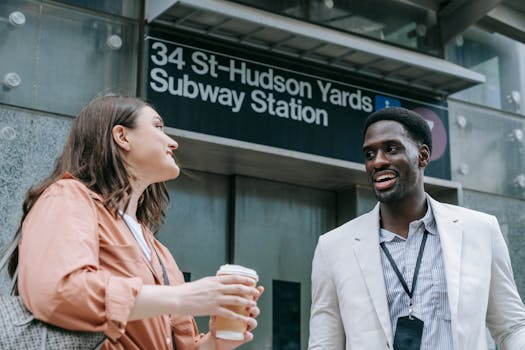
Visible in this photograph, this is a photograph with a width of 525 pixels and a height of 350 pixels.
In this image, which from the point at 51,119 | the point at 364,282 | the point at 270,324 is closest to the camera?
the point at 364,282

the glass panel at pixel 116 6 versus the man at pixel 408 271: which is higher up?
the glass panel at pixel 116 6

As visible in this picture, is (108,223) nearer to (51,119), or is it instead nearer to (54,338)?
(54,338)

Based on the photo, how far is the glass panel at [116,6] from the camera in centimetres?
679

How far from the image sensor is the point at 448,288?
347 cm

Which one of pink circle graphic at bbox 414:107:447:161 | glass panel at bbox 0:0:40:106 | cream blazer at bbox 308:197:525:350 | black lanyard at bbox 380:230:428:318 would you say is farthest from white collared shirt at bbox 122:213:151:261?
pink circle graphic at bbox 414:107:447:161

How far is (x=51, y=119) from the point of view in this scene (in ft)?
21.0

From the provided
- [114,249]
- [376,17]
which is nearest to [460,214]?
[114,249]

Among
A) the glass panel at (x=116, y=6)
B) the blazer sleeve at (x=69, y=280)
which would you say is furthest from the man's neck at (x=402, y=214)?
the glass panel at (x=116, y=6)

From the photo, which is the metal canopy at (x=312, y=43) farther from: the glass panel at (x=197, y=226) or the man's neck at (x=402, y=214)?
the man's neck at (x=402, y=214)

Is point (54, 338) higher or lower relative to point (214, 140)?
lower

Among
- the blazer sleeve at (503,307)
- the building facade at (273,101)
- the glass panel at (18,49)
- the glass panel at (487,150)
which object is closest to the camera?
the blazer sleeve at (503,307)

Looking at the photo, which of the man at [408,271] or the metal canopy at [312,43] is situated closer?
the man at [408,271]

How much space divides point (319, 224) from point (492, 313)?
431 cm

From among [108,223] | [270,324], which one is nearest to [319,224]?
[270,324]
